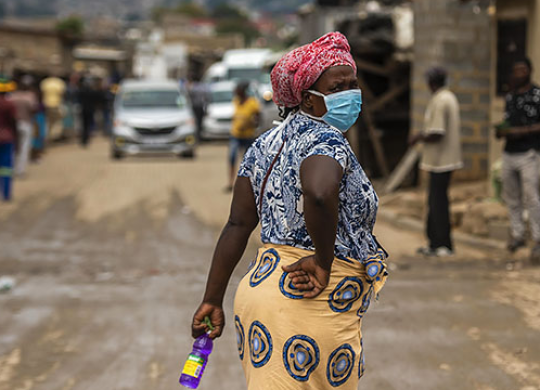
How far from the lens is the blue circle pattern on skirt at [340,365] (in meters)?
2.98

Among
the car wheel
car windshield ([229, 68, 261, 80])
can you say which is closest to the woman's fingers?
the car wheel

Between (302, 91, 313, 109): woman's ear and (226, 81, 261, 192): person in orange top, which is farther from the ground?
(302, 91, 313, 109): woman's ear

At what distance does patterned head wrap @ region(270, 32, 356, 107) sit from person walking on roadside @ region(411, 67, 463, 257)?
6050 millimetres

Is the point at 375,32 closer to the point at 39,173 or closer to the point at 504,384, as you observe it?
the point at 39,173

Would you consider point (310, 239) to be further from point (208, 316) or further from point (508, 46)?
point (508, 46)

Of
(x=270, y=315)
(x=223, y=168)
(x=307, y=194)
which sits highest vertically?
(x=307, y=194)

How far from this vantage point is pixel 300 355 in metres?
2.94

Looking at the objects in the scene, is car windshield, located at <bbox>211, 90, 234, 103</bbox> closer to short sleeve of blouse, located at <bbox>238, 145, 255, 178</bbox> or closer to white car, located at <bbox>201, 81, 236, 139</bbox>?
white car, located at <bbox>201, 81, 236, 139</bbox>

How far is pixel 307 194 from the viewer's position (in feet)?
9.31

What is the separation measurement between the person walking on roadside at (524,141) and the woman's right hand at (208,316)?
18.5ft

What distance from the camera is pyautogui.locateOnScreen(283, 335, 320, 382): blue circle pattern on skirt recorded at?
294 cm

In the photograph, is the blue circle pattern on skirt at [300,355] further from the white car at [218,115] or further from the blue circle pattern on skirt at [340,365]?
the white car at [218,115]

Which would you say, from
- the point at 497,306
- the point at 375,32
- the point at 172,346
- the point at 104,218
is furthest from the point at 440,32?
the point at 172,346

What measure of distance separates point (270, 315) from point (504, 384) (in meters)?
2.59
